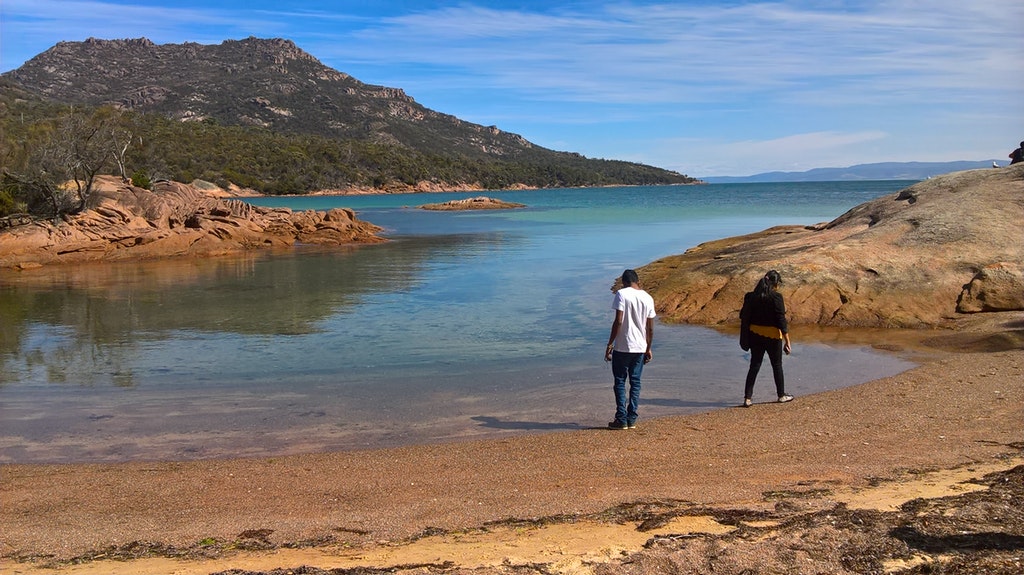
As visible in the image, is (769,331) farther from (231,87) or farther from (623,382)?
(231,87)

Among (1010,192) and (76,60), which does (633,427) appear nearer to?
(1010,192)

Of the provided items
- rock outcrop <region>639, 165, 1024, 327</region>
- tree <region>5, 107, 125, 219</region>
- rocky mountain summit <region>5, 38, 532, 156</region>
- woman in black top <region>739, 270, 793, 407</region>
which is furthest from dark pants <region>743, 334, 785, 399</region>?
rocky mountain summit <region>5, 38, 532, 156</region>

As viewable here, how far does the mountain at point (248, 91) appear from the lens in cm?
12888

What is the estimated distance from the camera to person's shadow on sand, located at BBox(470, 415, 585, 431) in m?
8.80

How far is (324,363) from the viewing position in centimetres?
1245

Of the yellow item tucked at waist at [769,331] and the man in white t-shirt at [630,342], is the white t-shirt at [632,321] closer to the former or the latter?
the man in white t-shirt at [630,342]

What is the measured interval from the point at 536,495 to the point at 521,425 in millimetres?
2737

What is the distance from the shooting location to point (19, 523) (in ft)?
19.3

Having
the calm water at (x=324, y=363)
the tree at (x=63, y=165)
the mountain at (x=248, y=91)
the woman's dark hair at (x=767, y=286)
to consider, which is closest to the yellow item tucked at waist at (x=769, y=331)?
the woman's dark hair at (x=767, y=286)

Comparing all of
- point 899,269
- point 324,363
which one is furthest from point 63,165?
point 899,269

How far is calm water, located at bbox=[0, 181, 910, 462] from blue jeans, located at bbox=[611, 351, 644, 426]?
49 centimetres

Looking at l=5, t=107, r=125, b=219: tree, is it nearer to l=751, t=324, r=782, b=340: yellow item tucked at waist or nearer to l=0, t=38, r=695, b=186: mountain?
l=751, t=324, r=782, b=340: yellow item tucked at waist

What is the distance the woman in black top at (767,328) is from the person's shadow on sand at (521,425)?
2.12 m

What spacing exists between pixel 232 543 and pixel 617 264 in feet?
75.7
